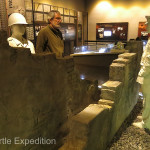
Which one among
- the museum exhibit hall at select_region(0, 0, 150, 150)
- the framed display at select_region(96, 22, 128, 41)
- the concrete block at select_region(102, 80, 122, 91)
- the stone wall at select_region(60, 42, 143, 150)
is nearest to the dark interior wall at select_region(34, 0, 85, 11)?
the framed display at select_region(96, 22, 128, 41)

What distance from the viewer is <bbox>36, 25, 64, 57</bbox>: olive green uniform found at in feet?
10.9

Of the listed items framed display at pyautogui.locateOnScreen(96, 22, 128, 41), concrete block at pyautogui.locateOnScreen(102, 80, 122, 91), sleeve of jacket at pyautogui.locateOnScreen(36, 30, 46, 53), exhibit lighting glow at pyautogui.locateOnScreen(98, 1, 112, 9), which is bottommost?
concrete block at pyautogui.locateOnScreen(102, 80, 122, 91)

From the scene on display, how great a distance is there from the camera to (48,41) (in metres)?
3.36

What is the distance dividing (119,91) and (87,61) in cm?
411

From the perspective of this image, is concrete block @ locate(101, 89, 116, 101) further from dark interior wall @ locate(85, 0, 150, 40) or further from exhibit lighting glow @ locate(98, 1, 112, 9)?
exhibit lighting glow @ locate(98, 1, 112, 9)

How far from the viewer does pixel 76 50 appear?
7.61m

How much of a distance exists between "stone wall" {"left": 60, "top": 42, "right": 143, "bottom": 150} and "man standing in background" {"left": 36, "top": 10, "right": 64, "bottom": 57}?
49.7 inches

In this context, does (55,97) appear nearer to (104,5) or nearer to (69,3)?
(69,3)

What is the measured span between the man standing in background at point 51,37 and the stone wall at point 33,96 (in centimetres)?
38

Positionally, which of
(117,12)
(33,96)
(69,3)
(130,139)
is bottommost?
(130,139)

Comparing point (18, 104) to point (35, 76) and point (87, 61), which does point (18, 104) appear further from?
point (87, 61)

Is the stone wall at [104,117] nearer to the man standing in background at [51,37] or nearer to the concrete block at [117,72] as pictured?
the concrete block at [117,72]

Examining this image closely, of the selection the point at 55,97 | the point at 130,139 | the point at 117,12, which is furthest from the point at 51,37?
the point at 117,12

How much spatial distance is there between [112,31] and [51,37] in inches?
345
